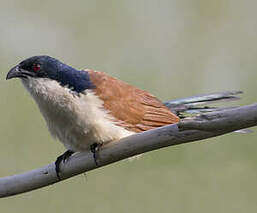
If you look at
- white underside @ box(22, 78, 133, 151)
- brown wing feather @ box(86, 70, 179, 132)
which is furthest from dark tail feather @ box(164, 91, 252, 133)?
white underside @ box(22, 78, 133, 151)

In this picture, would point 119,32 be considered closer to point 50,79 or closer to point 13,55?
point 13,55

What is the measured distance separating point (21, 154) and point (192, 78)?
1417mm

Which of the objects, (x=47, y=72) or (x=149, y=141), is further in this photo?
(x=47, y=72)

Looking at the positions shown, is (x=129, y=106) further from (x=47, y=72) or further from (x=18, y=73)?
(x=18, y=73)

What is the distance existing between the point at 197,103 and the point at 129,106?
1.37ft

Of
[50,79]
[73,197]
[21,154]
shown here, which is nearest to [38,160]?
[21,154]

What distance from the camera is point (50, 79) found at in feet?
8.58

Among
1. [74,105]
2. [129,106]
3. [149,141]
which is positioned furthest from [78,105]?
[149,141]

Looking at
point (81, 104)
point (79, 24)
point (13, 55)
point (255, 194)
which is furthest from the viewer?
point (79, 24)

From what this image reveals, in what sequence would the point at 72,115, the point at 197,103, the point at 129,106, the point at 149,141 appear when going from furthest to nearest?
the point at 197,103, the point at 129,106, the point at 72,115, the point at 149,141

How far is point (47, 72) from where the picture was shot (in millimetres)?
2619

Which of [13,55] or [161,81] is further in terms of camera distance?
[13,55]

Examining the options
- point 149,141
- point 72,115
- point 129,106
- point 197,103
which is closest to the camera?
point 149,141

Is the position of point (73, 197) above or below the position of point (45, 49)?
below
